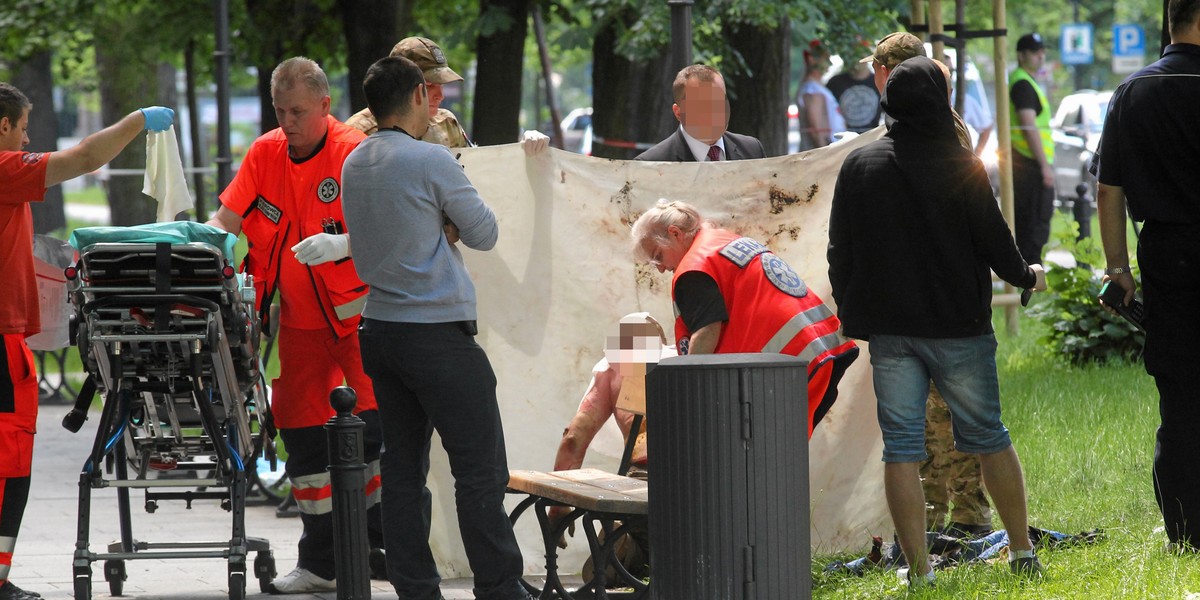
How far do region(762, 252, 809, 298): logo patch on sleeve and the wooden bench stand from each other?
0.75 metres

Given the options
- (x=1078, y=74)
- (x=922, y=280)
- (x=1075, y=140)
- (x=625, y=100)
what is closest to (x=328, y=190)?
(x=922, y=280)

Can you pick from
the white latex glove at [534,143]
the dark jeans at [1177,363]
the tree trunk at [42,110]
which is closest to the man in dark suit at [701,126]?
the white latex glove at [534,143]

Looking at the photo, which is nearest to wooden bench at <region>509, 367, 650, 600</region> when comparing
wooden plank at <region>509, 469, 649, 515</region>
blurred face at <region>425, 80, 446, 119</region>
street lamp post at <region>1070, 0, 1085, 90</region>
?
wooden plank at <region>509, 469, 649, 515</region>

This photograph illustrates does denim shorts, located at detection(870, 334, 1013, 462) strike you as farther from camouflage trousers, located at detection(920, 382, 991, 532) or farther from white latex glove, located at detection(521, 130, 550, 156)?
white latex glove, located at detection(521, 130, 550, 156)

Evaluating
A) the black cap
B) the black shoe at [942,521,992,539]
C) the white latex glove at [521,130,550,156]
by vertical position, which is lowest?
the black shoe at [942,521,992,539]

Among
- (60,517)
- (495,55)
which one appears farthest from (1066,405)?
(495,55)

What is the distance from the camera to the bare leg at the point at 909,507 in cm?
538

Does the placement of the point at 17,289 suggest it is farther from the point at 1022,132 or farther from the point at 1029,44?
the point at 1029,44

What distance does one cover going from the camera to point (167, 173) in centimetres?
633

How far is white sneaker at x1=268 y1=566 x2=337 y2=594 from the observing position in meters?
6.37

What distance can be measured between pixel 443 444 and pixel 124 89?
20029 millimetres

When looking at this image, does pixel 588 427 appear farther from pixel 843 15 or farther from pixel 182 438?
pixel 843 15

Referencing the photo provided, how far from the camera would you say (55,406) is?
1251 centimetres

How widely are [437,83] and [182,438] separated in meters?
1.78
